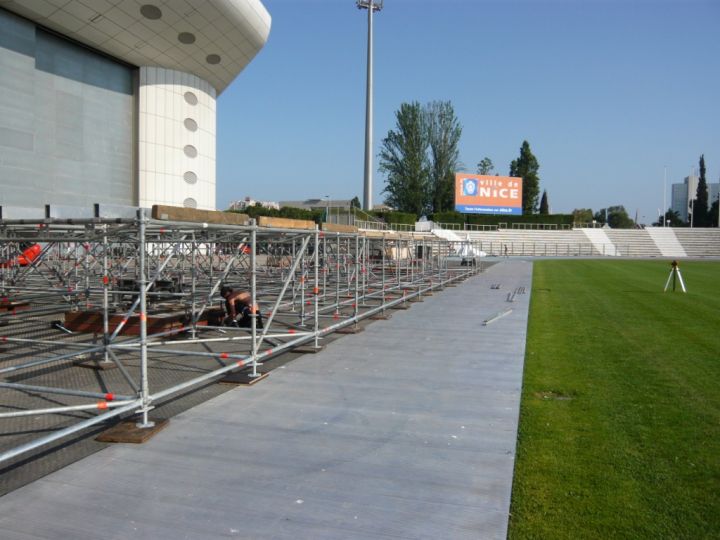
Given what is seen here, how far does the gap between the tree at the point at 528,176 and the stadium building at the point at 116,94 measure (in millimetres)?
54213

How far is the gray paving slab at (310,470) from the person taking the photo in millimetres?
3652

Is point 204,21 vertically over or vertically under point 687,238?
over

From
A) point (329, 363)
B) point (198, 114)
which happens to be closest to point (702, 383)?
point (329, 363)

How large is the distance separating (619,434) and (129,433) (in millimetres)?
4824

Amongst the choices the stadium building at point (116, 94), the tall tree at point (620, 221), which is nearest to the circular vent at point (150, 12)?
the stadium building at point (116, 94)

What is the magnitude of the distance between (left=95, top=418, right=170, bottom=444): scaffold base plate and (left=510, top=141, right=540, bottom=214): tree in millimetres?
83881

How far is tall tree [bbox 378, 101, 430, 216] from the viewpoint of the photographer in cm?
7931

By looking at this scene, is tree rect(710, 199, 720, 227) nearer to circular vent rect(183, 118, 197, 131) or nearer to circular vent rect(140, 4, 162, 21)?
circular vent rect(183, 118, 197, 131)

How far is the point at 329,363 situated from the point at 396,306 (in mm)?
7351

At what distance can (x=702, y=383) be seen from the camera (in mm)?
7152

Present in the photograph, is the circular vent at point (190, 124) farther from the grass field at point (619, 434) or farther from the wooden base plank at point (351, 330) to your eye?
the grass field at point (619, 434)

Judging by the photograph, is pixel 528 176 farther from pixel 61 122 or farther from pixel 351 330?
pixel 351 330

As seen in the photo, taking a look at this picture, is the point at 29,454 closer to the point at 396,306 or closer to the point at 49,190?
the point at 396,306

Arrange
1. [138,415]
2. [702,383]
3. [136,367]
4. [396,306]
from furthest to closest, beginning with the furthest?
1. [396,306]
2. [136,367]
3. [702,383]
4. [138,415]
